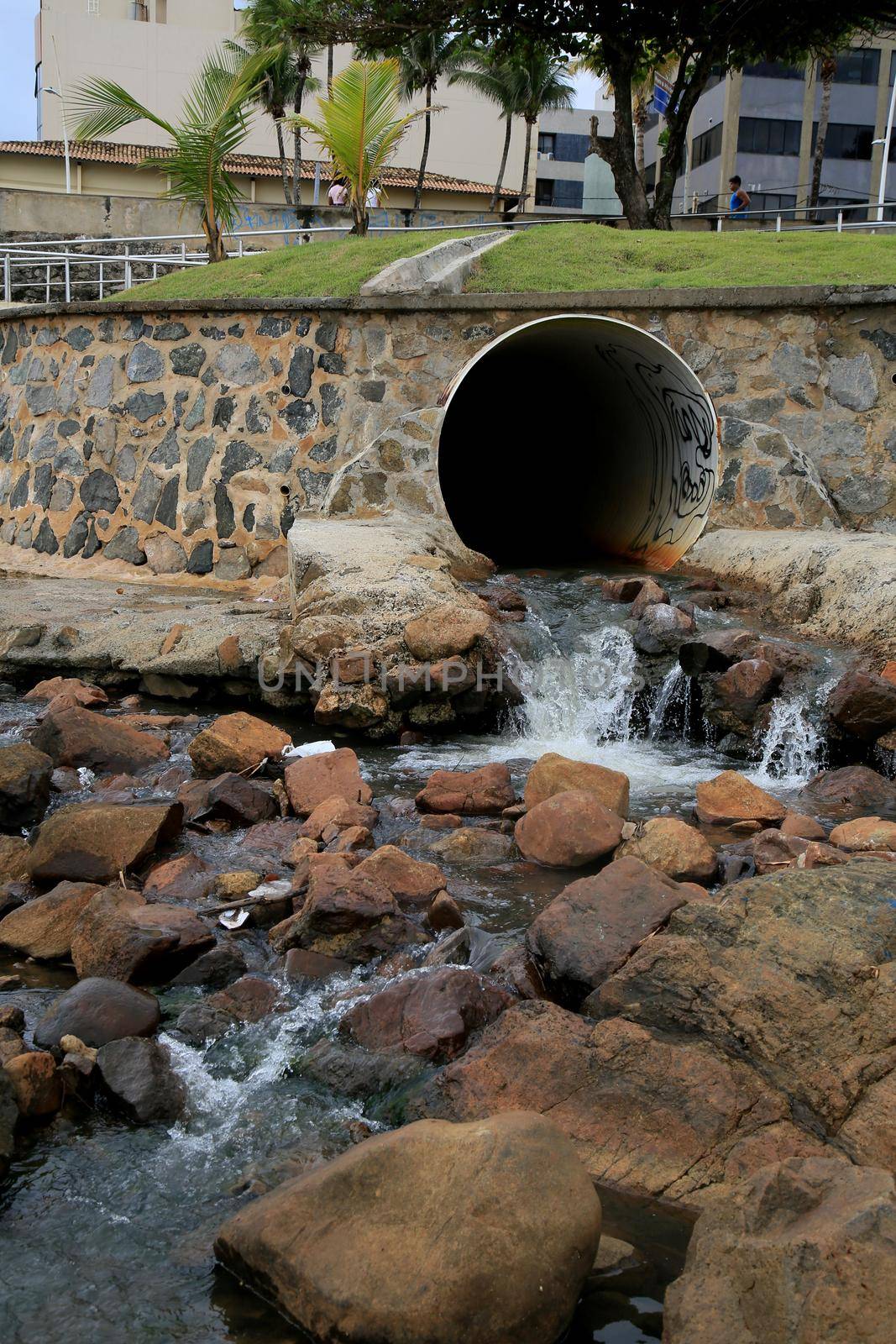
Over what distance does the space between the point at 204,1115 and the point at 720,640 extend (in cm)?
493

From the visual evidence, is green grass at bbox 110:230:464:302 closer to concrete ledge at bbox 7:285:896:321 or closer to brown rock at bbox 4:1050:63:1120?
concrete ledge at bbox 7:285:896:321

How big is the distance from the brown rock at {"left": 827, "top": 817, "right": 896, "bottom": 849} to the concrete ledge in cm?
568

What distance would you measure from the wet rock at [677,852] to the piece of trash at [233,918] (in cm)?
149

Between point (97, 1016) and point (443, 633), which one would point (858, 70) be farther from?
point (97, 1016)

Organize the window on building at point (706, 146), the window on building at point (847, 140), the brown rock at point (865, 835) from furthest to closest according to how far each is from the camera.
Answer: the window on building at point (706, 146) → the window on building at point (847, 140) → the brown rock at point (865, 835)

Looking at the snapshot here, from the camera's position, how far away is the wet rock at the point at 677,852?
16.3 feet

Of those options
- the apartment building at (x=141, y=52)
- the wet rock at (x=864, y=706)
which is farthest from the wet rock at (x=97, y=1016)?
the apartment building at (x=141, y=52)

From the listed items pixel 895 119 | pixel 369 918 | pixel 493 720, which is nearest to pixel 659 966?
pixel 369 918

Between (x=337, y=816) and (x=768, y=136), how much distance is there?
40591 millimetres

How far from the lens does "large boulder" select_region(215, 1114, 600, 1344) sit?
8.43 ft

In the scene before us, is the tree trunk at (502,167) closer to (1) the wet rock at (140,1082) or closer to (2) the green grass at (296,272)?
(2) the green grass at (296,272)

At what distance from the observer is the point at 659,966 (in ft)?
11.6

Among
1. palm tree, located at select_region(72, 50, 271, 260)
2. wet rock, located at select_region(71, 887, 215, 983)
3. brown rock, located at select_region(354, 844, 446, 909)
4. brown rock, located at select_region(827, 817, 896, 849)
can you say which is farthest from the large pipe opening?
wet rock, located at select_region(71, 887, 215, 983)

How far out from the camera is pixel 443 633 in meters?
7.30
